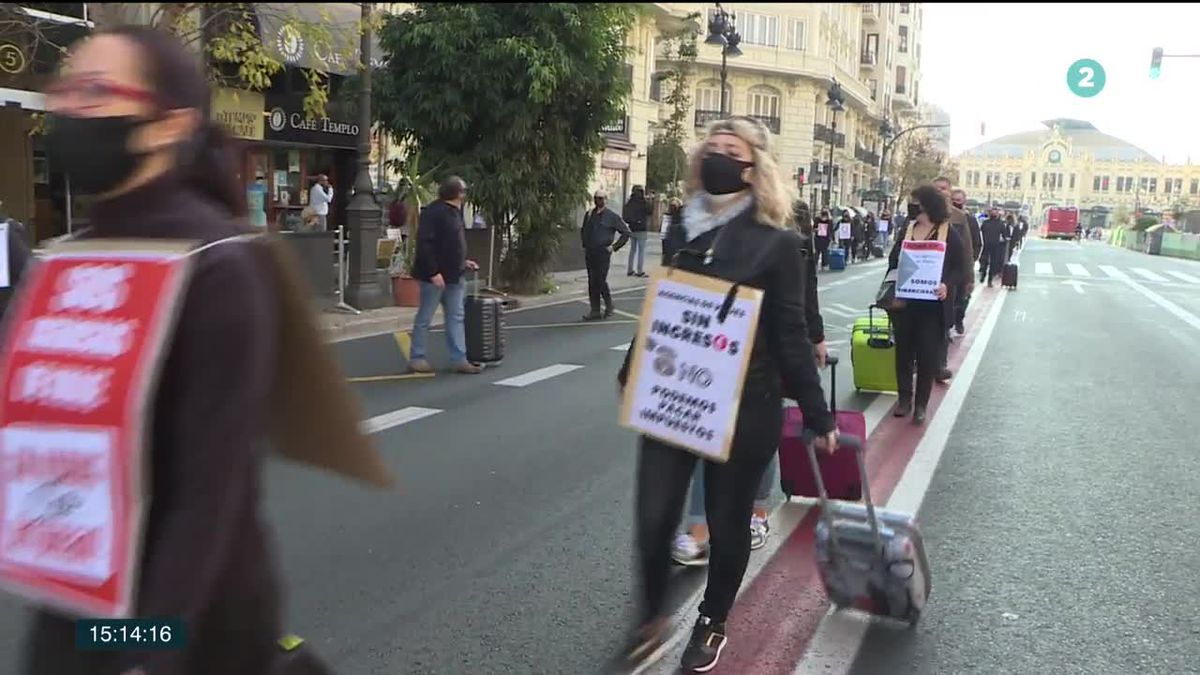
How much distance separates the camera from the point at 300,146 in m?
21.6

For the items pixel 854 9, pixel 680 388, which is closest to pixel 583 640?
pixel 680 388

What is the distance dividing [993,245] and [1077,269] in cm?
1300

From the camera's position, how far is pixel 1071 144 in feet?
468

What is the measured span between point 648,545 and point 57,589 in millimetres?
2023

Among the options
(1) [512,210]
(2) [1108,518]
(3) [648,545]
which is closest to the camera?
(3) [648,545]

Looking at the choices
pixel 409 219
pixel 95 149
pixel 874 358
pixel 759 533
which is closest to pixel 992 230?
pixel 409 219

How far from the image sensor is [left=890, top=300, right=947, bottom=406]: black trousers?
7.93 m

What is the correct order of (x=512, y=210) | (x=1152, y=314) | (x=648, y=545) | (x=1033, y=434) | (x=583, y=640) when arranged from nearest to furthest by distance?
1. (x=648, y=545)
2. (x=583, y=640)
3. (x=1033, y=434)
4. (x=512, y=210)
5. (x=1152, y=314)

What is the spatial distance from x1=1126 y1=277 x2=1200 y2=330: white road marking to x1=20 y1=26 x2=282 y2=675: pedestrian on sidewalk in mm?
18108

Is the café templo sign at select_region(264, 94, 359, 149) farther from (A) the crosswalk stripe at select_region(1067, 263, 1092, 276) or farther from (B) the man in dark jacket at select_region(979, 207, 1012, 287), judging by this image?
(A) the crosswalk stripe at select_region(1067, 263, 1092, 276)

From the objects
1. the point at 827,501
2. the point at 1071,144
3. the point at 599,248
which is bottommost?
the point at 827,501

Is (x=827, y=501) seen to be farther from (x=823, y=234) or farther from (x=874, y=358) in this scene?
(x=823, y=234)

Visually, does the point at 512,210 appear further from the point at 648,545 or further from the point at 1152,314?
the point at 648,545
